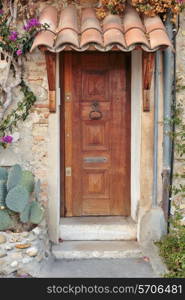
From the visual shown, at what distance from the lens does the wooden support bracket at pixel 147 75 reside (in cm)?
471

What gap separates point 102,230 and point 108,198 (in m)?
0.56

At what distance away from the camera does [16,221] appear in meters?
4.71

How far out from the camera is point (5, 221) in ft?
14.9

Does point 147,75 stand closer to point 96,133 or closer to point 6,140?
point 96,133

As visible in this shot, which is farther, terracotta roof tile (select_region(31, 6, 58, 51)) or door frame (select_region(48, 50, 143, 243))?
door frame (select_region(48, 50, 143, 243))

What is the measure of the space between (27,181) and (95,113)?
4.93ft

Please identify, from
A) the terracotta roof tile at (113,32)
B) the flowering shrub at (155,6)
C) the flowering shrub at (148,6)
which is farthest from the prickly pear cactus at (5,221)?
the flowering shrub at (155,6)

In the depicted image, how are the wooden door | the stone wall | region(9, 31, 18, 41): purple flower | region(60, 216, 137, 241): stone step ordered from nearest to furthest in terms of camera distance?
1. region(9, 31, 18, 41): purple flower
2. the stone wall
3. region(60, 216, 137, 241): stone step
4. the wooden door

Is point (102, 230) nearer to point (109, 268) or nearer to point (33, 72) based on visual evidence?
point (109, 268)

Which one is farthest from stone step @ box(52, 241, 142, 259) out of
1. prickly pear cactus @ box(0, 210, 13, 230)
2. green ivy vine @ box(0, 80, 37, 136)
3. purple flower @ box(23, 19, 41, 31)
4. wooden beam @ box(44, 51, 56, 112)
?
purple flower @ box(23, 19, 41, 31)

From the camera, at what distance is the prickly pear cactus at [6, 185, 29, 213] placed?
4.52 m

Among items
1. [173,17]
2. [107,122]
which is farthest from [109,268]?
[173,17]

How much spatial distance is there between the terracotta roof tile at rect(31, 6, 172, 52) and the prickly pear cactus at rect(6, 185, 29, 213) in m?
1.62

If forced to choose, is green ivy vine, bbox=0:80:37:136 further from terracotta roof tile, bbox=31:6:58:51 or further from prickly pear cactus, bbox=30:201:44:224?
prickly pear cactus, bbox=30:201:44:224
